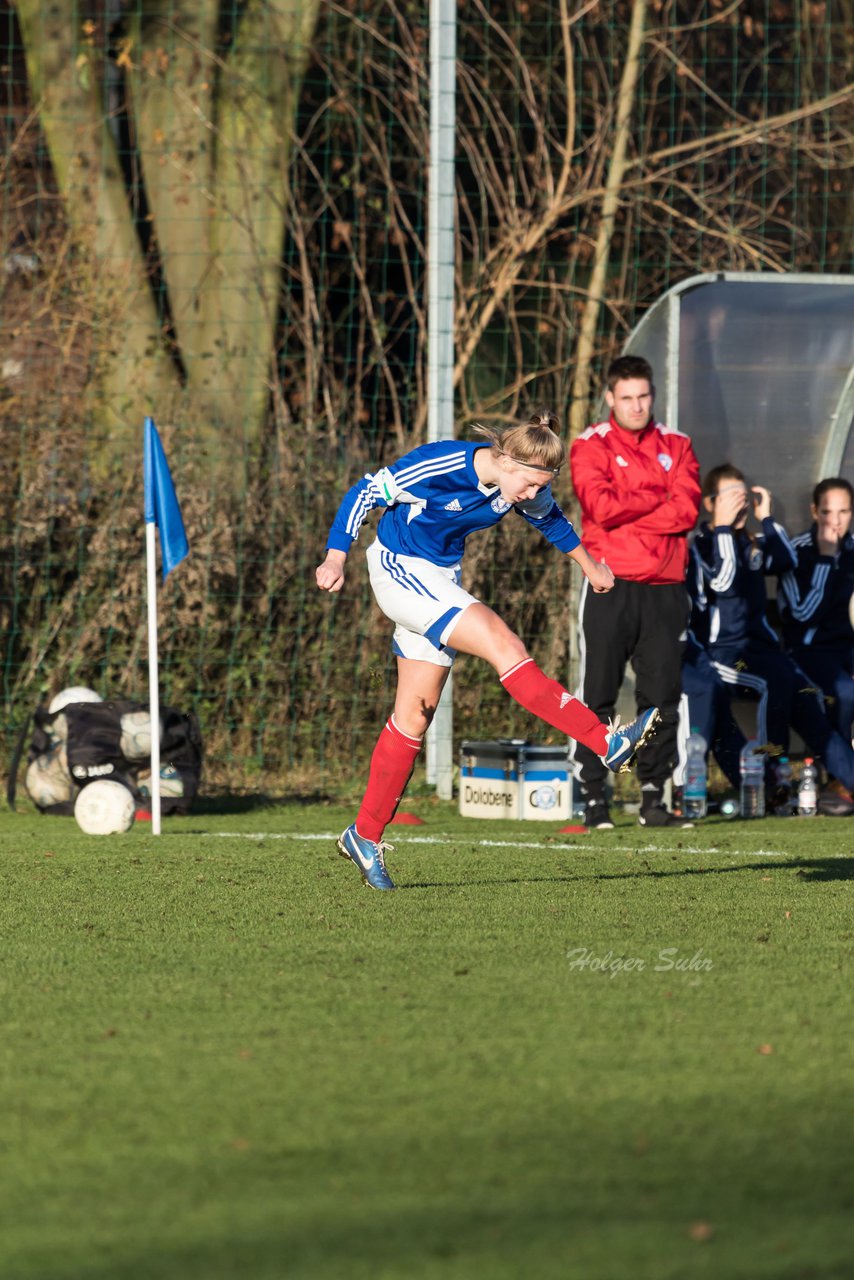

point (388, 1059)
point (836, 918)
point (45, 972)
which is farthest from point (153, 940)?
point (836, 918)

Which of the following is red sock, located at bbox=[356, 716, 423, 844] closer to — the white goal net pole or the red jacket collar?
the red jacket collar

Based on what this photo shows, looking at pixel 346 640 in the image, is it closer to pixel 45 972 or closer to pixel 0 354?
pixel 0 354

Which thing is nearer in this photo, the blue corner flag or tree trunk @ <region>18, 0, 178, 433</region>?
the blue corner flag

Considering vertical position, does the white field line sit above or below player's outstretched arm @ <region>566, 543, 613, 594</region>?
below

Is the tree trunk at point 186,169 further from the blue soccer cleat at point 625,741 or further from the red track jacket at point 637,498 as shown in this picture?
the blue soccer cleat at point 625,741

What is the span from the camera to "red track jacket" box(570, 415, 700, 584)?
8711 millimetres

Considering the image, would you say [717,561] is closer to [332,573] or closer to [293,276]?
[332,573]

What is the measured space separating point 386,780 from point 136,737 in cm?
296

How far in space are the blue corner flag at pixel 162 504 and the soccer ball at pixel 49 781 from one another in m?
1.31

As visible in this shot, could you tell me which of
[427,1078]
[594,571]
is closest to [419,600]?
[594,571]

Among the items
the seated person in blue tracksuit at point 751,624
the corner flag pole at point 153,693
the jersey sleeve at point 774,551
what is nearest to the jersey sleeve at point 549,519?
the corner flag pole at point 153,693

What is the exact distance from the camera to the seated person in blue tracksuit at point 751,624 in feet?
31.6

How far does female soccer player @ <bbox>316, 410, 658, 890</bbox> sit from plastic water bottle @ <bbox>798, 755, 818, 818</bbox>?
3.49 meters
